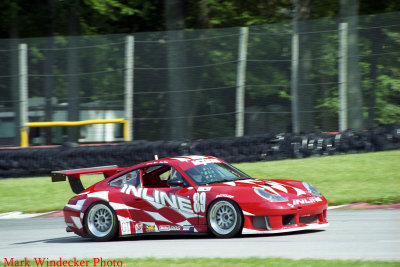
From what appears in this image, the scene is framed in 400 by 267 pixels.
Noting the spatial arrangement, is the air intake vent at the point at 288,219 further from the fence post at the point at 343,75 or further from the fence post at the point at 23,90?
the fence post at the point at 23,90

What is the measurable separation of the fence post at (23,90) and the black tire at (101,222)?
902cm

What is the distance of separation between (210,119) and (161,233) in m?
8.35

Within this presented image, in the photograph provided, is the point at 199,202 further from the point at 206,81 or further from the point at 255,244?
the point at 206,81

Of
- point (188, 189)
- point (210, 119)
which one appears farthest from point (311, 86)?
point (188, 189)

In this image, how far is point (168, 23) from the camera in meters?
20.9

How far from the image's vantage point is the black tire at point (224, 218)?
8.45 m

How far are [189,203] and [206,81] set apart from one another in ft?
29.3

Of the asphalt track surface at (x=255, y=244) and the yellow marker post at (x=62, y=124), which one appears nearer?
the asphalt track surface at (x=255, y=244)

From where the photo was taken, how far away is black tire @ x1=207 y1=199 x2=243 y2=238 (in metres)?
8.45

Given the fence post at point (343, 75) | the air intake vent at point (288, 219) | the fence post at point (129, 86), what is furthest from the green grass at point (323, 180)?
the air intake vent at point (288, 219)

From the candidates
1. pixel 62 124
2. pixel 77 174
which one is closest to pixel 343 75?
pixel 62 124

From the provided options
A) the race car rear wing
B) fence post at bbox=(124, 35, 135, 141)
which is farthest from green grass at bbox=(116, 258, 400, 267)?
fence post at bbox=(124, 35, 135, 141)

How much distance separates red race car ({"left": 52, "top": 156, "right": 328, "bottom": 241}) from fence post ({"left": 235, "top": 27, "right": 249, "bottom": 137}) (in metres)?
7.02

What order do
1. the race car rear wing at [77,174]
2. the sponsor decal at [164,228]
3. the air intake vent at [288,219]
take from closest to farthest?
the air intake vent at [288,219] < the sponsor decal at [164,228] < the race car rear wing at [77,174]
